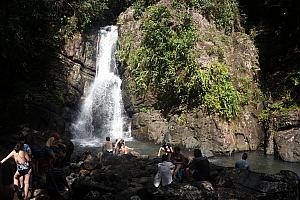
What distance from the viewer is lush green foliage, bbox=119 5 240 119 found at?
19.5 metres

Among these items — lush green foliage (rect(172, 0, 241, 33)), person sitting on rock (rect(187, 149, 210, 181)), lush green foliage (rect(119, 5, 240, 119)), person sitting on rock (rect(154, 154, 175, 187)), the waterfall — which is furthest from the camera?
lush green foliage (rect(172, 0, 241, 33))

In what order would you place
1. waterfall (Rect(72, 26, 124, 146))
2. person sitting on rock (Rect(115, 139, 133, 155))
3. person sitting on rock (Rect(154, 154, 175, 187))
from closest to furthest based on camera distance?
person sitting on rock (Rect(154, 154, 175, 187)) → person sitting on rock (Rect(115, 139, 133, 155)) → waterfall (Rect(72, 26, 124, 146))

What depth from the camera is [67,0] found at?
2439 centimetres

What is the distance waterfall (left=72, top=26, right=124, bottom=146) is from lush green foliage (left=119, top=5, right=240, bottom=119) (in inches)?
74.9

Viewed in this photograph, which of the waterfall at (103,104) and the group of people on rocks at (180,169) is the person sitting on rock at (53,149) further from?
the waterfall at (103,104)

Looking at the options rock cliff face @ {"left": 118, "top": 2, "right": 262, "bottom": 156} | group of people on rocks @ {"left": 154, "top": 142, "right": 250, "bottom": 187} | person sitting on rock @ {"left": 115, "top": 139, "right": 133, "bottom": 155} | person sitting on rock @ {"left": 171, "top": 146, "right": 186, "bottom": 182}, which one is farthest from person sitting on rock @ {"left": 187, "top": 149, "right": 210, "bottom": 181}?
rock cliff face @ {"left": 118, "top": 2, "right": 262, "bottom": 156}

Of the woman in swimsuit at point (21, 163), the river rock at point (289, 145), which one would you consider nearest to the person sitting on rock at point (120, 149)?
the woman in swimsuit at point (21, 163)

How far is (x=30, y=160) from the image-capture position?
9453 millimetres

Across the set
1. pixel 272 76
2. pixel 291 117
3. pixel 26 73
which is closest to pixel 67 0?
pixel 26 73

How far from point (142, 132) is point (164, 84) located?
284 cm

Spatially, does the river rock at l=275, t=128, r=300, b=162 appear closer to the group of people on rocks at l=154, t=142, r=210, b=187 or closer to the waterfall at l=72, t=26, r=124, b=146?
the group of people on rocks at l=154, t=142, r=210, b=187

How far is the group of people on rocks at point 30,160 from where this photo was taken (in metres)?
9.16

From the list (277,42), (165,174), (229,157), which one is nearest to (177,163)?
(165,174)

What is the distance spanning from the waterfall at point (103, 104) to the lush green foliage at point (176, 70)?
190 centimetres
